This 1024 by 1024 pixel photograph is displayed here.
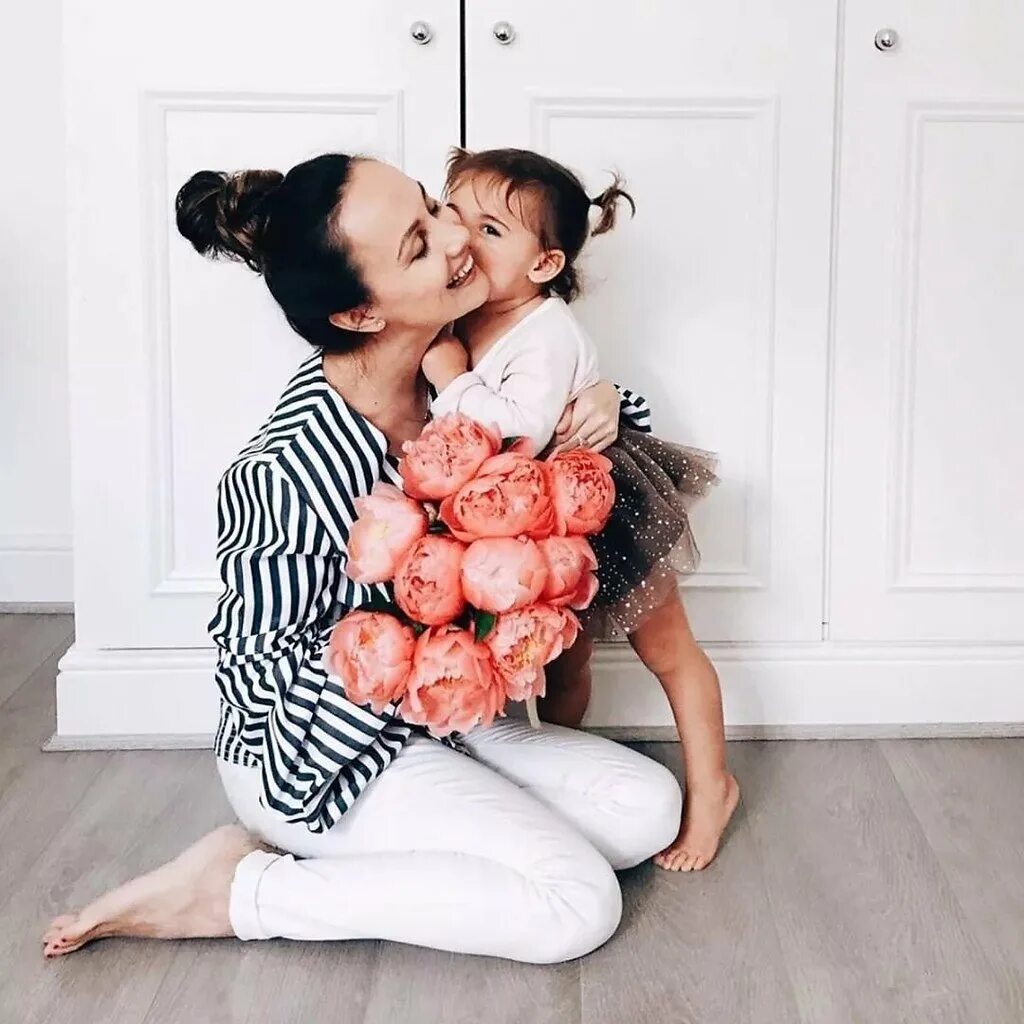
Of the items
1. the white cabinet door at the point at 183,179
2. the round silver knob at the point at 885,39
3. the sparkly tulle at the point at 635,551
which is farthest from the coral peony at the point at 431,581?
the round silver knob at the point at 885,39

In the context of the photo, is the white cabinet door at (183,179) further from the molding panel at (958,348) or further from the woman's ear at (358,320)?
the molding panel at (958,348)

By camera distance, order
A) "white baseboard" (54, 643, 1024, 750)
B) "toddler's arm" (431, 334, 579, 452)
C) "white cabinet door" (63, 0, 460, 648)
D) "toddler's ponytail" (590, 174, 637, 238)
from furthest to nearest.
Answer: "white baseboard" (54, 643, 1024, 750) < "white cabinet door" (63, 0, 460, 648) < "toddler's ponytail" (590, 174, 637, 238) < "toddler's arm" (431, 334, 579, 452)

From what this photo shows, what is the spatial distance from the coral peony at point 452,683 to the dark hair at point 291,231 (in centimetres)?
35

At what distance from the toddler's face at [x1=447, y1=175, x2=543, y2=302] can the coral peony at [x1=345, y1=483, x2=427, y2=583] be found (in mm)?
297

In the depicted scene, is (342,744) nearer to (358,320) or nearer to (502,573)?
(502,573)

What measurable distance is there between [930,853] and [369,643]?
66 cm

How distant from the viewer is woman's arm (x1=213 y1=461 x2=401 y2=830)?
4.21ft

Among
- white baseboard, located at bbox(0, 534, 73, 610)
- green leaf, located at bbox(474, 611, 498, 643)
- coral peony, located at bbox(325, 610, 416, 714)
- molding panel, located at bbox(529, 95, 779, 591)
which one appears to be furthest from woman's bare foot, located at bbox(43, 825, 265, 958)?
white baseboard, located at bbox(0, 534, 73, 610)

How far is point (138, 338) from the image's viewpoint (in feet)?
5.50

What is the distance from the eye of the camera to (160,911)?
1219 mm

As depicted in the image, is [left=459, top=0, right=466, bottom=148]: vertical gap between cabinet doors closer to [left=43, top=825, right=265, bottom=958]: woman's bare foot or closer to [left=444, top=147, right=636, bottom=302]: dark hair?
[left=444, top=147, right=636, bottom=302]: dark hair

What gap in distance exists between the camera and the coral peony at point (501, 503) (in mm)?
1202

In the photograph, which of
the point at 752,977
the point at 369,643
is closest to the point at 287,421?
the point at 369,643

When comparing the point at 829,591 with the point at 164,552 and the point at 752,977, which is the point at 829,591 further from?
the point at 164,552
